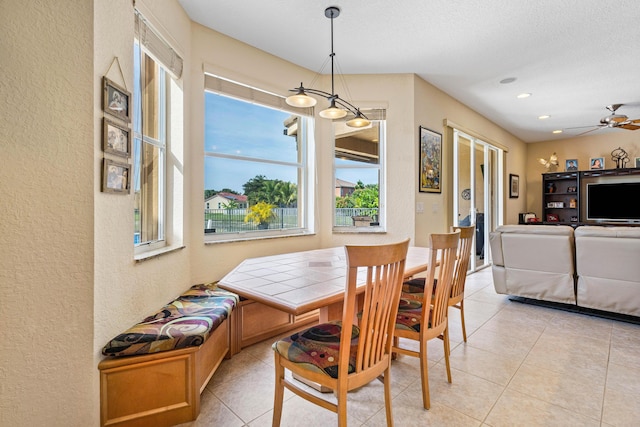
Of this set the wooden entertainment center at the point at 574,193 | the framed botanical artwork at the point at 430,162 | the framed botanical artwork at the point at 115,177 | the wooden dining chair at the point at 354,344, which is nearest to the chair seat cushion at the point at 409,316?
the wooden dining chair at the point at 354,344

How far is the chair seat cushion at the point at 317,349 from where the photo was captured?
127cm

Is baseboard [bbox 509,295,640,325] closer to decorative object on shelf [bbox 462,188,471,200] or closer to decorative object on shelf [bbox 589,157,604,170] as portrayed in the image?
decorative object on shelf [bbox 462,188,471,200]

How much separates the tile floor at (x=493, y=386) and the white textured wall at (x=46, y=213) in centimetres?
69

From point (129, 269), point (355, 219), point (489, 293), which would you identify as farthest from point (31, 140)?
point (489, 293)

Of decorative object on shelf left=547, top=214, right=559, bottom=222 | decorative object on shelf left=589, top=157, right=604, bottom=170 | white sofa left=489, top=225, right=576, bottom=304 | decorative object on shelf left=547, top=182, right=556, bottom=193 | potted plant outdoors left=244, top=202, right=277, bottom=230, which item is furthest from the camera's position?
decorative object on shelf left=547, top=182, right=556, bottom=193

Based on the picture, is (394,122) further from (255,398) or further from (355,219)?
(255,398)

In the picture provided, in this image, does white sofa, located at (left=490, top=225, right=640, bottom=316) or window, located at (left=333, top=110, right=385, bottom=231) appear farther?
window, located at (left=333, top=110, right=385, bottom=231)

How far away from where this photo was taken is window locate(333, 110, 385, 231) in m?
3.68

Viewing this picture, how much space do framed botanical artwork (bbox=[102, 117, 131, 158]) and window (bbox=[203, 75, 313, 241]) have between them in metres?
1.06

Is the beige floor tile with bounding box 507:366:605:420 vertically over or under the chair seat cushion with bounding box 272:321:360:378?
under

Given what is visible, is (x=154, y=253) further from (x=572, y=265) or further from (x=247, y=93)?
(x=572, y=265)

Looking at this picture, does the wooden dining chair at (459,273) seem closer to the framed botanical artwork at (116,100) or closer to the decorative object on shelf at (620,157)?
the framed botanical artwork at (116,100)

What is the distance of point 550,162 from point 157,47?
25.7 ft

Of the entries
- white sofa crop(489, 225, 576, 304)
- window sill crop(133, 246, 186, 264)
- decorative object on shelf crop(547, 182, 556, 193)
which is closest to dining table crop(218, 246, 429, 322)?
window sill crop(133, 246, 186, 264)
